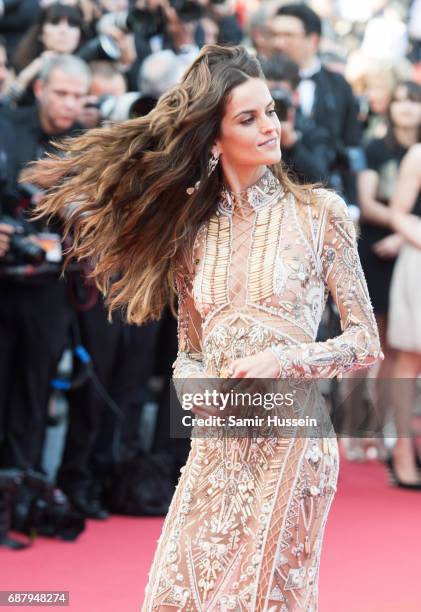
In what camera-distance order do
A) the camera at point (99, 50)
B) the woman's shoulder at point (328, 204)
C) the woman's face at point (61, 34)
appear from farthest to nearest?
the woman's face at point (61, 34) < the camera at point (99, 50) < the woman's shoulder at point (328, 204)

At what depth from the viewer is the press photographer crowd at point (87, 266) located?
5.86 m

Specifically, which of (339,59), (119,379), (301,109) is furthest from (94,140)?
(339,59)

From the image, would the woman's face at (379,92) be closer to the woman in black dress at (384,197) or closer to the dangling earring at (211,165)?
the woman in black dress at (384,197)

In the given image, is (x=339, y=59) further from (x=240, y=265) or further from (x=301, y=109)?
(x=240, y=265)

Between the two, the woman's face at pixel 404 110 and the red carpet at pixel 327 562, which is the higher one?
the woman's face at pixel 404 110

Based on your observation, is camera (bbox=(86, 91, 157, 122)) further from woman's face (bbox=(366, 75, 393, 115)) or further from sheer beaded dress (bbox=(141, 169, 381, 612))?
sheer beaded dress (bbox=(141, 169, 381, 612))

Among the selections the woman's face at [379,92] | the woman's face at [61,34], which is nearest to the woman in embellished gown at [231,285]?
the woman's face at [61,34]

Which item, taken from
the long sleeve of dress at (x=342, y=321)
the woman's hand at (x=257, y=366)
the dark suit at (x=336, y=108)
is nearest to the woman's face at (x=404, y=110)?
the dark suit at (x=336, y=108)

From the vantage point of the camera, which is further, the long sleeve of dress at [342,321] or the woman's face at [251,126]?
the woman's face at [251,126]

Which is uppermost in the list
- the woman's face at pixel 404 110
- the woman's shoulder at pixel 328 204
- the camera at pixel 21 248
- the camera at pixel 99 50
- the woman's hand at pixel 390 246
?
the camera at pixel 99 50

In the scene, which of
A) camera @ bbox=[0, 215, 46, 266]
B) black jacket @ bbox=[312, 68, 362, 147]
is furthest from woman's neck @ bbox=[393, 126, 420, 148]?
camera @ bbox=[0, 215, 46, 266]

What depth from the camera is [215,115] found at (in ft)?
11.1

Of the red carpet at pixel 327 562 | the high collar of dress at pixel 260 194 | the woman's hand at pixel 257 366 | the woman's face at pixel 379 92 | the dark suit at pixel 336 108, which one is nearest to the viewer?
the woman's hand at pixel 257 366

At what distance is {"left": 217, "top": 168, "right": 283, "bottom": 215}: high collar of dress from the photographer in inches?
133
